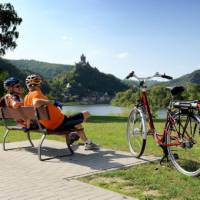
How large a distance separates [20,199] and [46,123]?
258 cm

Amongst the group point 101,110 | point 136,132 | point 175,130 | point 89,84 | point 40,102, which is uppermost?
point 89,84

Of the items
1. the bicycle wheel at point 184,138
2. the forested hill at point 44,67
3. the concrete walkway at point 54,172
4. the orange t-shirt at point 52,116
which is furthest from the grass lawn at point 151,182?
the forested hill at point 44,67

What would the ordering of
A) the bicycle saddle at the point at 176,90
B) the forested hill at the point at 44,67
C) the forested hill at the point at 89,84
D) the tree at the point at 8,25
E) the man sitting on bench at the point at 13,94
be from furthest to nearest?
the forested hill at the point at 44,67 → the forested hill at the point at 89,84 → the tree at the point at 8,25 → the man sitting on bench at the point at 13,94 → the bicycle saddle at the point at 176,90

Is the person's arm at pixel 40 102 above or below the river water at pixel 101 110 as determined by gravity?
above

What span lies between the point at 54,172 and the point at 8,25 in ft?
85.2

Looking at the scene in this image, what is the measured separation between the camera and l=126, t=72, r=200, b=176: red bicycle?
5074 mm

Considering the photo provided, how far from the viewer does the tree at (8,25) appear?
95.7ft

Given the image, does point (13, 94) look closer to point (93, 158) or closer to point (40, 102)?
point (40, 102)

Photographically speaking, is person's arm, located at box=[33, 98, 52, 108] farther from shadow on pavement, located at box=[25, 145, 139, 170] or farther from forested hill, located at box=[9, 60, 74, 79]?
forested hill, located at box=[9, 60, 74, 79]

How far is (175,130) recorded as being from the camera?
539 cm

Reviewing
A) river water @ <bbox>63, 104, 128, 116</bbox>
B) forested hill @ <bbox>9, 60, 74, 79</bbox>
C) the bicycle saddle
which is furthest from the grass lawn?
forested hill @ <bbox>9, 60, 74, 79</bbox>

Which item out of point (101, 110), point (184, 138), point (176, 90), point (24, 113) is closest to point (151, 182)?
point (184, 138)

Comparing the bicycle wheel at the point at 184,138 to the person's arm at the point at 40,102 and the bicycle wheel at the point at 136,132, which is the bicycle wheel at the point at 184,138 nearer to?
the bicycle wheel at the point at 136,132

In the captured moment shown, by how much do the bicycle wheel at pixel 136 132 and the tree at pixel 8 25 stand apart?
24362mm
